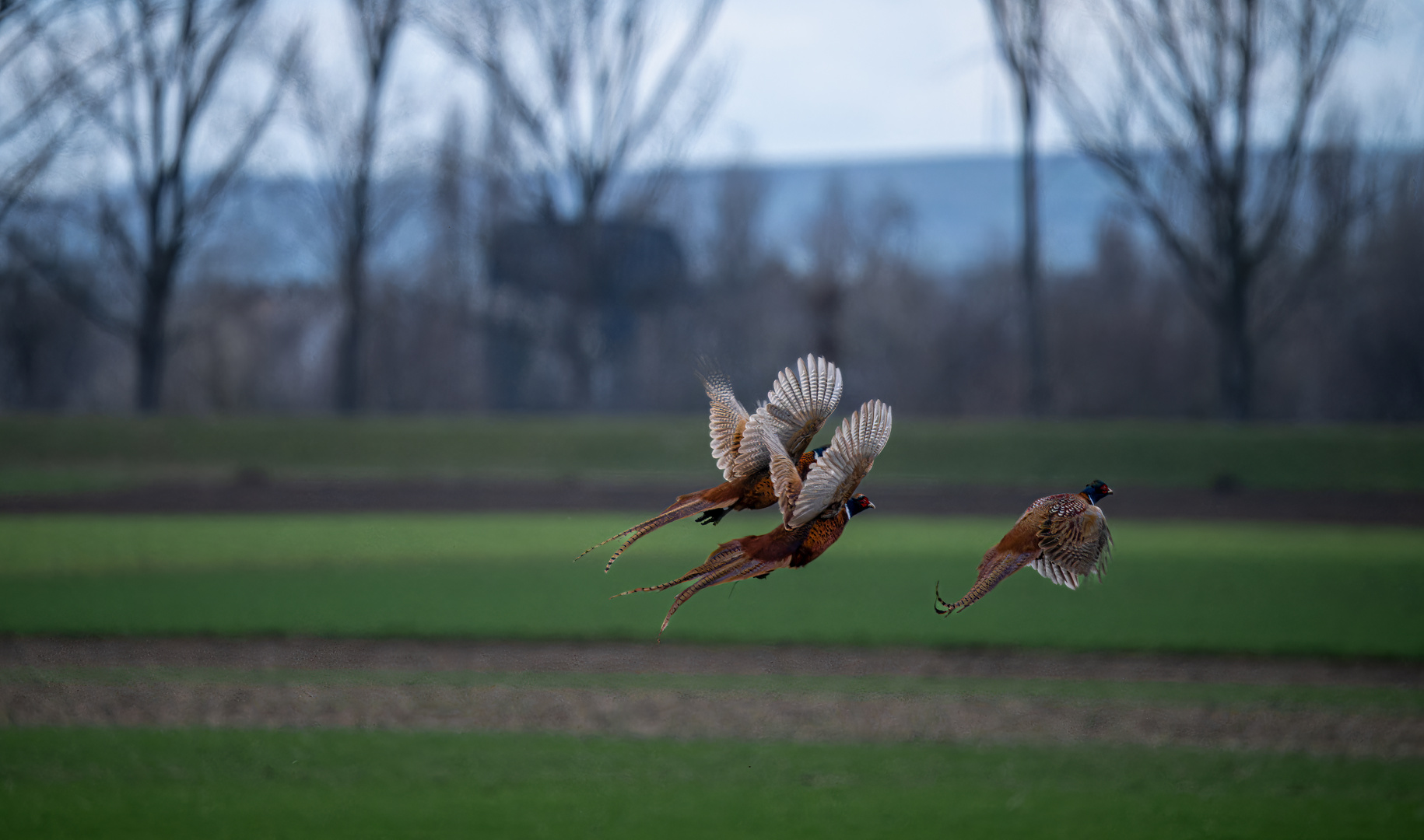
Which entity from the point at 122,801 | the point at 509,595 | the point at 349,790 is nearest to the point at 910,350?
the point at 349,790

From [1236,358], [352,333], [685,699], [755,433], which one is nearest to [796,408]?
[755,433]

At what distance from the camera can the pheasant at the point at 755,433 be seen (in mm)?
1239

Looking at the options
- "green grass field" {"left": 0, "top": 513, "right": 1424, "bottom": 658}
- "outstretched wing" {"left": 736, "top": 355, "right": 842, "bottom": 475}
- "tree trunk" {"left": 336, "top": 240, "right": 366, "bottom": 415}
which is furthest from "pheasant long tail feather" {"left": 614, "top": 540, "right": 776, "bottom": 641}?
"tree trunk" {"left": 336, "top": 240, "right": 366, "bottom": 415}

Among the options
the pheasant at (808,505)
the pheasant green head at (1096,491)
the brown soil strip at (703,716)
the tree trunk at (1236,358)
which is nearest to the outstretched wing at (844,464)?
the pheasant at (808,505)

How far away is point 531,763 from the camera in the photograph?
17797 millimetres

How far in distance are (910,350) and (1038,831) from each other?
9.65 m

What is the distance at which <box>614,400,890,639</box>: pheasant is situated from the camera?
113 centimetres

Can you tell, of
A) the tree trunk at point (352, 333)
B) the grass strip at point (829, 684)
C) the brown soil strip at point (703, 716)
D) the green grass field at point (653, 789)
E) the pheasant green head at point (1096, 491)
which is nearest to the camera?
the pheasant green head at point (1096, 491)

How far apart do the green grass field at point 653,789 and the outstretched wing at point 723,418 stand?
14290 mm

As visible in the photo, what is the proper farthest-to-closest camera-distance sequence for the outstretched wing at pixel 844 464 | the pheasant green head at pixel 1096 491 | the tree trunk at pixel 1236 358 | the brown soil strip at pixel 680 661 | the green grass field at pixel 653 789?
the tree trunk at pixel 1236 358 → the brown soil strip at pixel 680 661 → the green grass field at pixel 653 789 → the pheasant green head at pixel 1096 491 → the outstretched wing at pixel 844 464

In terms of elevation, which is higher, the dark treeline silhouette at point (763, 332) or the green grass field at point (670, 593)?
the dark treeline silhouette at point (763, 332)

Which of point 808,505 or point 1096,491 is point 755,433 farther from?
point 1096,491

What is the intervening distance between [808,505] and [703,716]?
20.8 metres

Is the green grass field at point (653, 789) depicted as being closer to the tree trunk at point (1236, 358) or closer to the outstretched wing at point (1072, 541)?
the tree trunk at point (1236, 358)
